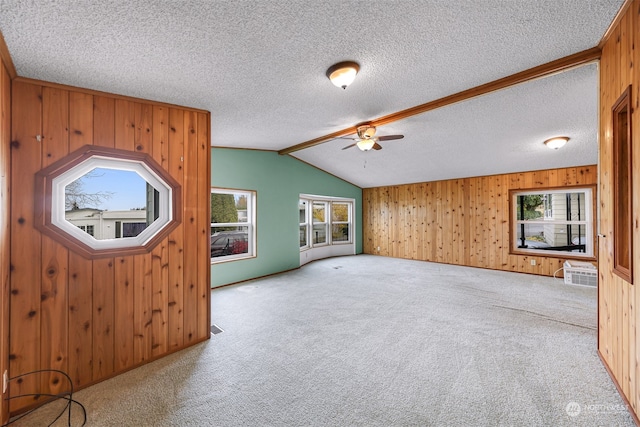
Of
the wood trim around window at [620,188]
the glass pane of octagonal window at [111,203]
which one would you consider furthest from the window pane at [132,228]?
the wood trim around window at [620,188]

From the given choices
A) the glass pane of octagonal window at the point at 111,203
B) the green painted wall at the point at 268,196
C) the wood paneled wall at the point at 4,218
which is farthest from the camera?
the green painted wall at the point at 268,196

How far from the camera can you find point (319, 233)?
7.39 metres

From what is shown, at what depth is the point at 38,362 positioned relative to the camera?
1903mm

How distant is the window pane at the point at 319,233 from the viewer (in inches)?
285

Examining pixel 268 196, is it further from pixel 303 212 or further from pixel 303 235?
pixel 303 235

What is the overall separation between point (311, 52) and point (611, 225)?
2518mm

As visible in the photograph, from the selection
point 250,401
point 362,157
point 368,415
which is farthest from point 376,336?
point 362,157

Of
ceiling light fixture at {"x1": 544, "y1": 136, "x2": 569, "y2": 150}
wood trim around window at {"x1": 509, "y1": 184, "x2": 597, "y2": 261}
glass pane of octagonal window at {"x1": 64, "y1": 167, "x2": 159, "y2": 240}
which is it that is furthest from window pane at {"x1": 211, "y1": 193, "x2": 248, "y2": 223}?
wood trim around window at {"x1": 509, "y1": 184, "x2": 597, "y2": 261}

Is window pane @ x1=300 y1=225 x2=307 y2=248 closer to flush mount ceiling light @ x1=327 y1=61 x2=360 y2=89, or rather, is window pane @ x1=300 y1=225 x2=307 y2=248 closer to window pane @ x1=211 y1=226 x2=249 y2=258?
window pane @ x1=211 y1=226 x2=249 y2=258

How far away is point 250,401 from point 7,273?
6.04 ft

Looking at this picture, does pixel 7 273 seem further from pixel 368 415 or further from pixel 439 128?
pixel 439 128

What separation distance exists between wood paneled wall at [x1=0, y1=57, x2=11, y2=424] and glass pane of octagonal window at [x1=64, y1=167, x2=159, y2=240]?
38 centimetres

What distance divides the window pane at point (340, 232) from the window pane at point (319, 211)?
47 cm

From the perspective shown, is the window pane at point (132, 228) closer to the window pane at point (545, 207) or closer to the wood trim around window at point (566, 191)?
the wood trim around window at point (566, 191)
